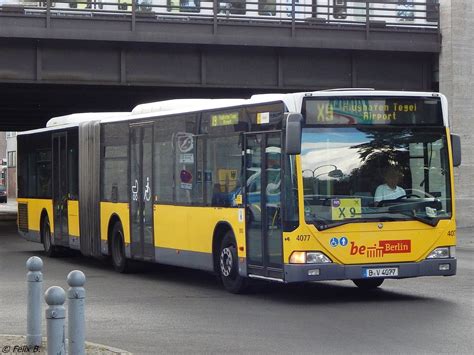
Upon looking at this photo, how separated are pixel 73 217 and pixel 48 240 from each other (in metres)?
2.19

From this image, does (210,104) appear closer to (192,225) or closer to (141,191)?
(192,225)

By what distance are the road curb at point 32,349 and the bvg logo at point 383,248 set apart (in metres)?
4.66

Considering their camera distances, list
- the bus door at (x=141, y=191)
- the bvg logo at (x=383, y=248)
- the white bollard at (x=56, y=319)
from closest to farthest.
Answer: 1. the white bollard at (x=56, y=319)
2. the bvg logo at (x=383, y=248)
3. the bus door at (x=141, y=191)

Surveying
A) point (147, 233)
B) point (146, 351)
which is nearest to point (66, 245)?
point (147, 233)

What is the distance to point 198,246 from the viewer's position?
16.1m

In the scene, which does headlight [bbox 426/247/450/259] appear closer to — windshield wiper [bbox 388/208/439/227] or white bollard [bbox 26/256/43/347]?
windshield wiper [bbox 388/208/439/227]

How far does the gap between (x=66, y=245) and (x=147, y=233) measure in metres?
4.75

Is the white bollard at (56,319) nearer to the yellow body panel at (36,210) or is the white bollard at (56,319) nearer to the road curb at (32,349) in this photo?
the road curb at (32,349)

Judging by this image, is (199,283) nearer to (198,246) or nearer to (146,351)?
(198,246)

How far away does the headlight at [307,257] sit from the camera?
1353cm

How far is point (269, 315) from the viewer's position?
41.7 feet

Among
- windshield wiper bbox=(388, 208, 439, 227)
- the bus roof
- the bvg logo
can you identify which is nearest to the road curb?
→ the bvg logo

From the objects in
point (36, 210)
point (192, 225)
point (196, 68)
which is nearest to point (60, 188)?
point (36, 210)

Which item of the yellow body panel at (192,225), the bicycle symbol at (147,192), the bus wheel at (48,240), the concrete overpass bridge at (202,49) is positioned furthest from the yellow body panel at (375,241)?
the concrete overpass bridge at (202,49)
